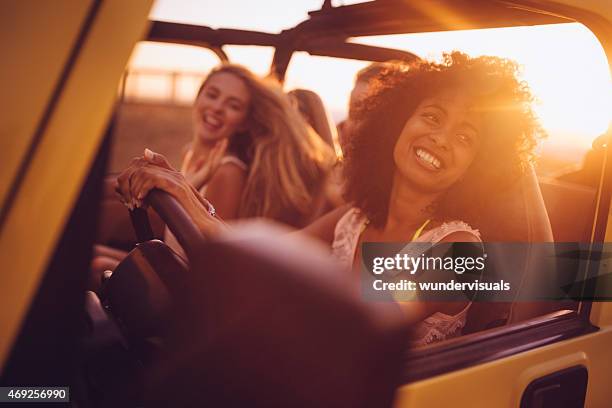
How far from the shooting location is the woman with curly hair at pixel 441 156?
1.95 m

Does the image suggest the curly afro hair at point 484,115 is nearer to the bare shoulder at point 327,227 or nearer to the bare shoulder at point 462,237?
the bare shoulder at point 462,237

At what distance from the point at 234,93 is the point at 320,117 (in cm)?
49

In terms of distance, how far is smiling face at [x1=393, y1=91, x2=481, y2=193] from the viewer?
2.04 metres

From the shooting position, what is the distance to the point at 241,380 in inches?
25.5

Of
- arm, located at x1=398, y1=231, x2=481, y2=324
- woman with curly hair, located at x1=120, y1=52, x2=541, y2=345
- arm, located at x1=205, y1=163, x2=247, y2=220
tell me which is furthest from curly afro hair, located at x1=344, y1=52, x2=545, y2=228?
arm, located at x1=205, y1=163, x2=247, y2=220

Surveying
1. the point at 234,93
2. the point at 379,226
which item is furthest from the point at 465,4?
the point at 234,93

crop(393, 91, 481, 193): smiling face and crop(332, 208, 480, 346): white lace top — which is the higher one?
crop(393, 91, 481, 193): smiling face

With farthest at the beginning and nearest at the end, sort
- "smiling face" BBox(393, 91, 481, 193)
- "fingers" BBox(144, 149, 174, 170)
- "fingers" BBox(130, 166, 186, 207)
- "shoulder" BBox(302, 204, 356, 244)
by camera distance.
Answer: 1. "shoulder" BBox(302, 204, 356, 244)
2. "smiling face" BBox(393, 91, 481, 193)
3. "fingers" BBox(144, 149, 174, 170)
4. "fingers" BBox(130, 166, 186, 207)

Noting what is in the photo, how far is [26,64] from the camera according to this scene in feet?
2.59

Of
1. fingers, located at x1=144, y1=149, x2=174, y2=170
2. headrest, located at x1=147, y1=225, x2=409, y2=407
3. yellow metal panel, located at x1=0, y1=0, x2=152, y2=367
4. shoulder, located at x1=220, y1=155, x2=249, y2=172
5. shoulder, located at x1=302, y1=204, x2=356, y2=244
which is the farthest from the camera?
shoulder, located at x1=220, y1=155, x2=249, y2=172

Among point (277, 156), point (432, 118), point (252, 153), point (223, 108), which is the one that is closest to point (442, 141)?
point (432, 118)

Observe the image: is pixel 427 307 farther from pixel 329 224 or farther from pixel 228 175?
pixel 228 175

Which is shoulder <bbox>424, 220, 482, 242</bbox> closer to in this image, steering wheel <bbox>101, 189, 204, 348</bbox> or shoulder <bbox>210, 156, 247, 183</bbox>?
steering wheel <bbox>101, 189, 204, 348</bbox>

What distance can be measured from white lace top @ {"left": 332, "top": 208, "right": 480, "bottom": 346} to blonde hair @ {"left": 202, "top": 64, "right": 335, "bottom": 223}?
29.8 inches
